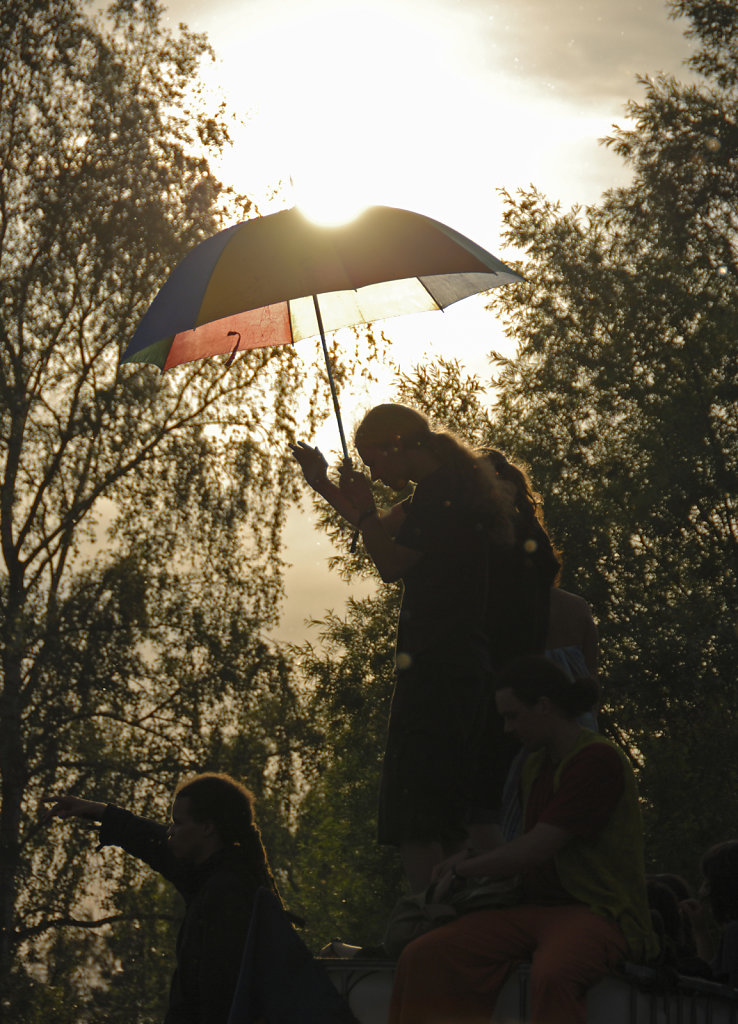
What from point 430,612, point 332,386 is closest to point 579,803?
point 430,612

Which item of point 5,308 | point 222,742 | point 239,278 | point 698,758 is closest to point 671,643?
point 698,758

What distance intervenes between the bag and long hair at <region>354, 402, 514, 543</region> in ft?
3.86

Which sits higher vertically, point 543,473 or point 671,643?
point 543,473

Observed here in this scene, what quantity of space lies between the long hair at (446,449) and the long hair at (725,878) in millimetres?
1469

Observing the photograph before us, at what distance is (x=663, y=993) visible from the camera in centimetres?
336

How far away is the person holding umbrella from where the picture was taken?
3.98m

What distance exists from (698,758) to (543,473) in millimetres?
5143

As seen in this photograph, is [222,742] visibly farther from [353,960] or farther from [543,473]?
[353,960]

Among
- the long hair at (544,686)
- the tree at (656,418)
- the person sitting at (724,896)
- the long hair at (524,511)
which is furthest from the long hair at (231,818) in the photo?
the tree at (656,418)

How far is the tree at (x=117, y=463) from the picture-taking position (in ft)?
62.0

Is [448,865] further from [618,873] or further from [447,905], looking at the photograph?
[618,873]

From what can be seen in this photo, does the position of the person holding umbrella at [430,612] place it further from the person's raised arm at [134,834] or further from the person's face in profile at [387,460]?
the person's raised arm at [134,834]

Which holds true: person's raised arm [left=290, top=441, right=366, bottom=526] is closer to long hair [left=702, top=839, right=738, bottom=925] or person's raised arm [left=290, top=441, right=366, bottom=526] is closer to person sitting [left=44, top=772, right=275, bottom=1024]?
person sitting [left=44, top=772, right=275, bottom=1024]

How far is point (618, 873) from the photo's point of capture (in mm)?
3594
